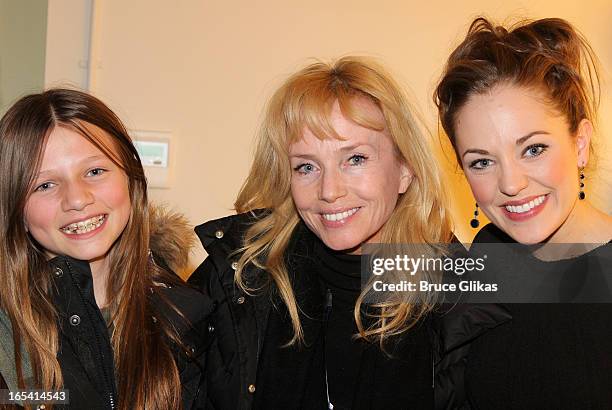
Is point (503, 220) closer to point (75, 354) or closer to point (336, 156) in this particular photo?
point (336, 156)

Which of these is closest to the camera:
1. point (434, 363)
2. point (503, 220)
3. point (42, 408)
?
point (42, 408)

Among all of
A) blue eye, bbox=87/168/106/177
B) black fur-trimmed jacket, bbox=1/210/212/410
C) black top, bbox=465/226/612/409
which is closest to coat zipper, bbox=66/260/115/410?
black fur-trimmed jacket, bbox=1/210/212/410

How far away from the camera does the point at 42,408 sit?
1759mm

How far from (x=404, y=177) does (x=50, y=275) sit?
1037mm

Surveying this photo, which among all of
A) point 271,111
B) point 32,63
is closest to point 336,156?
point 271,111

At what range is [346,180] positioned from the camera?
201 centimetres

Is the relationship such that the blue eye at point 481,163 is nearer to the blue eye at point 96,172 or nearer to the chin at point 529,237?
the chin at point 529,237

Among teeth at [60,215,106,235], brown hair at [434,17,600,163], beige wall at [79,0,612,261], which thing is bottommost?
teeth at [60,215,106,235]

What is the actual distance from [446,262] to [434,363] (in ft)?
0.98

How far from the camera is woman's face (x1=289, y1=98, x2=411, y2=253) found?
78.5 inches

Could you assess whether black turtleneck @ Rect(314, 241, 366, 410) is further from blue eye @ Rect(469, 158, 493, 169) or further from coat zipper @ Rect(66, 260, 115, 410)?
coat zipper @ Rect(66, 260, 115, 410)

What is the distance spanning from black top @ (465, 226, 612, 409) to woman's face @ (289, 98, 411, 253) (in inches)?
17.6

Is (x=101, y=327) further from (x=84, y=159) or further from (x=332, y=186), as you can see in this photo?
(x=332, y=186)

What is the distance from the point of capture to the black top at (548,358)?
5.81 ft
